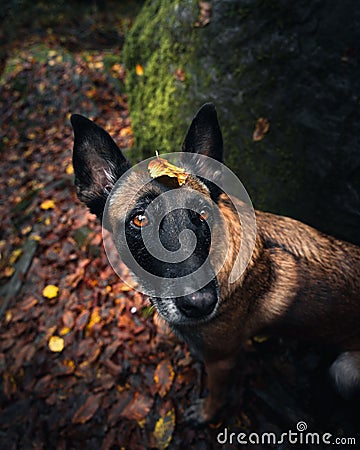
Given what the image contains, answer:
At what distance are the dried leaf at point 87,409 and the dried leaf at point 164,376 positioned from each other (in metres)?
0.69

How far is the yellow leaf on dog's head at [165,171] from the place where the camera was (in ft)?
7.58

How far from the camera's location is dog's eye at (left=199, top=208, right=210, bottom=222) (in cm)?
233

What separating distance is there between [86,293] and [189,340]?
2.10 m

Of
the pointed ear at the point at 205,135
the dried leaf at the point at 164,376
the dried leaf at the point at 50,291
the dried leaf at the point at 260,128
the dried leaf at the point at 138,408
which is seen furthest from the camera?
the dried leaf at the point at 50,291

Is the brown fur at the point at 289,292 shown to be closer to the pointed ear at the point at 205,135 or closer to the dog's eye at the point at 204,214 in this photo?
the dog's eye at the point at 204,214

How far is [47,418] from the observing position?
11.5ft

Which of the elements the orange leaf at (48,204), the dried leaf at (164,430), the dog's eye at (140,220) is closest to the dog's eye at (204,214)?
the dog's eye at (140,220)

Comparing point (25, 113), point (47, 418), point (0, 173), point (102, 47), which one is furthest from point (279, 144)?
point (102, 47)

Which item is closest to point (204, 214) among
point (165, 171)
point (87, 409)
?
point (165, 171)

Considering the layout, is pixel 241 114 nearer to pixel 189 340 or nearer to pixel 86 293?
pixel 189 340

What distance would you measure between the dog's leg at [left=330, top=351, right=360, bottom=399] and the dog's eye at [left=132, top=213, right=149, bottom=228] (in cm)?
212

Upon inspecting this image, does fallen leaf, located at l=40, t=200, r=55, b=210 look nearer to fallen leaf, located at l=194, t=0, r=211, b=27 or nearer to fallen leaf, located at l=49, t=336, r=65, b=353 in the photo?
fallen leaf, located at l=49, t=336, r=65, b=353

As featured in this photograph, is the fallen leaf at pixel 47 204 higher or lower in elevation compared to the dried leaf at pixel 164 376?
higher

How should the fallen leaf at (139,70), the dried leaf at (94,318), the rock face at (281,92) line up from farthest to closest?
the fallen leaf at (139,70) → the dried leaf at (94,318) → the rock face at (281,92)
